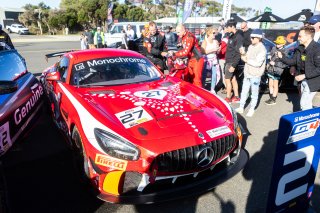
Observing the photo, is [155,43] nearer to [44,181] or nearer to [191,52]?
[191,52]

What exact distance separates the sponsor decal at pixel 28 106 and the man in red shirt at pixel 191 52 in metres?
2.68

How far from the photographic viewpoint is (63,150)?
12.3 feet

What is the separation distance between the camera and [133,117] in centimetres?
269

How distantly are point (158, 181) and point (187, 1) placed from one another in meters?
15.3

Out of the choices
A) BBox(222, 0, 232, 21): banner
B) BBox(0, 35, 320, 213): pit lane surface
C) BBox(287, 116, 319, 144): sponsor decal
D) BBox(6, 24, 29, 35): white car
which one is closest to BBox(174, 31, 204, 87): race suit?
BBox(0, 35, 320, 213): pit lane surface

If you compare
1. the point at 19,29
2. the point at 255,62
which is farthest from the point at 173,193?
the point at 19,29

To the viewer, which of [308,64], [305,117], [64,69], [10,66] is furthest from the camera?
[64,69]

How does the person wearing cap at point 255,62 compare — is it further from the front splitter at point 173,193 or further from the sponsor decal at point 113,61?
the front splitter at point 173,193

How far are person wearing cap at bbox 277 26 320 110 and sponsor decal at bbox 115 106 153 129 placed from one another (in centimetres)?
257

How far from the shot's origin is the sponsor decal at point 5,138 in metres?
2.65

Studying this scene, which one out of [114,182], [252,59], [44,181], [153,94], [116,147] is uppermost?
[252,59]

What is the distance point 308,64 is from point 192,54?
7.23 feet

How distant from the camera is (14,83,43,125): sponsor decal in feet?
9.95

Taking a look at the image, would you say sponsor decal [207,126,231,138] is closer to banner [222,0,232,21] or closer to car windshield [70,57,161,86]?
car windshield [70,57,161,86]
